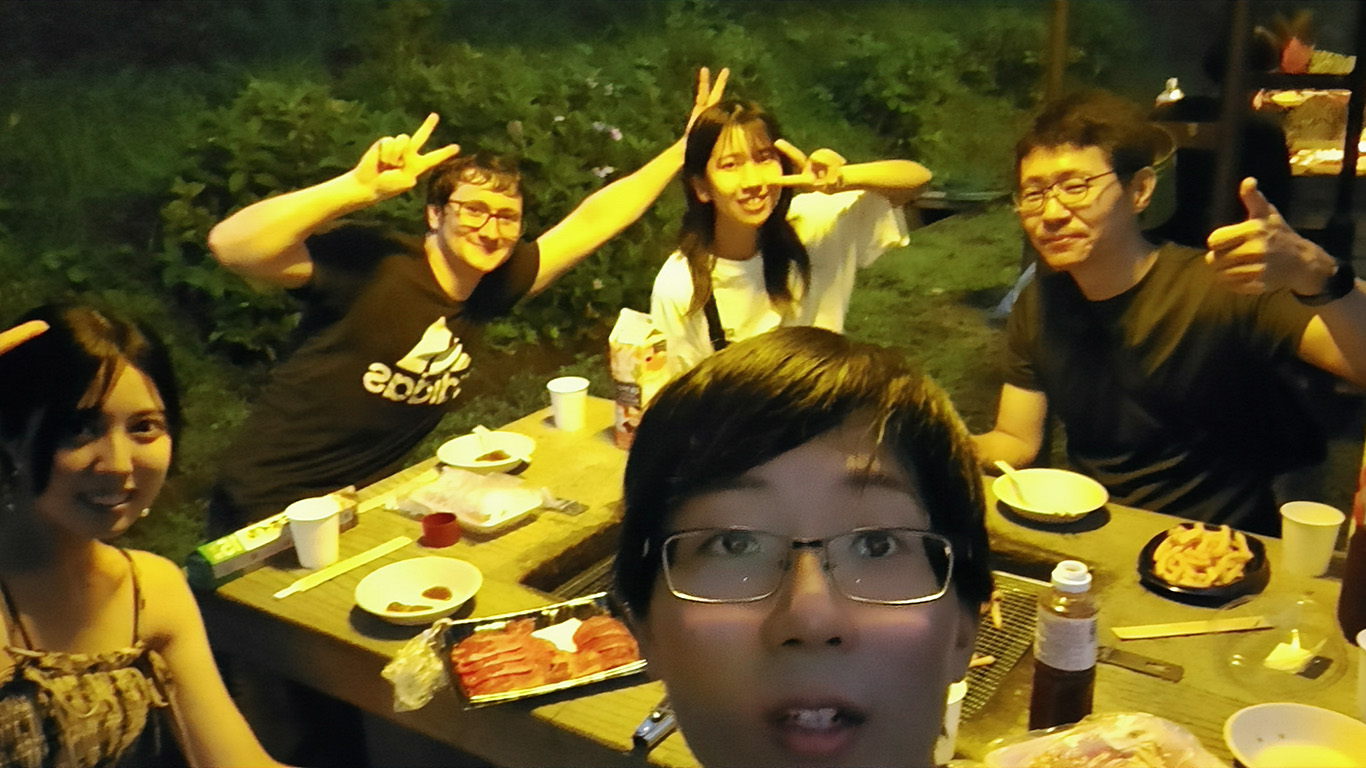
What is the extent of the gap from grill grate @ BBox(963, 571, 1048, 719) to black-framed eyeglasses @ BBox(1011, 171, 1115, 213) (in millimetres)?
804

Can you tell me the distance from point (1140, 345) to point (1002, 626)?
0.90m

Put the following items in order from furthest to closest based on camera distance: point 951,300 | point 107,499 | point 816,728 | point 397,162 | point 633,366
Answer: point 951,300
point 633,366
point 397,162
point 107,499
point 816,728

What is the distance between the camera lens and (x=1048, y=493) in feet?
6.14

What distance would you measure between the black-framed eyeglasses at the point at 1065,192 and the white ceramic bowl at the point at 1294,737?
1.15 meters

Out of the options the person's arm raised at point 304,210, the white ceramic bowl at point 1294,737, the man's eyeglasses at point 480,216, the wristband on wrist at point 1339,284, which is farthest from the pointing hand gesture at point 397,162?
the wristband on wrist at point 1339,284

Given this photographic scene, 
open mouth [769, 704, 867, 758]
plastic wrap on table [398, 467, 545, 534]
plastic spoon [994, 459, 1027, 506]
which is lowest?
plastic spoon [994, 459, 1027, 506]

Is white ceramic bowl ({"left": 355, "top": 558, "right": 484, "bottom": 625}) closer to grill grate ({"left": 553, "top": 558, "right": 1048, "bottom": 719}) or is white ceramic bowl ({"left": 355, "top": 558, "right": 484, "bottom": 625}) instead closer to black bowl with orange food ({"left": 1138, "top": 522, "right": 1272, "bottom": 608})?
grill grate ({"left": 553, "top": 558, "right": 1048, "bottom": 719})

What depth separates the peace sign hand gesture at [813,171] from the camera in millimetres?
2225

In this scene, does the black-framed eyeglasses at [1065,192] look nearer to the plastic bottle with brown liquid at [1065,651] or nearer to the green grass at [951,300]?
the green grass at [951,300]

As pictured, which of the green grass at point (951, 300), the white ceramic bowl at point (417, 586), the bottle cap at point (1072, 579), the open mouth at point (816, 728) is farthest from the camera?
the green grass at point (951, 300)

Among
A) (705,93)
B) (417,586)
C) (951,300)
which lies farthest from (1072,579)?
(951,300)

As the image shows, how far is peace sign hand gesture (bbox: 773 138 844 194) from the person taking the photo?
2.22m

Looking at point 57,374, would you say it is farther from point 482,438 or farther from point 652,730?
point 482,438

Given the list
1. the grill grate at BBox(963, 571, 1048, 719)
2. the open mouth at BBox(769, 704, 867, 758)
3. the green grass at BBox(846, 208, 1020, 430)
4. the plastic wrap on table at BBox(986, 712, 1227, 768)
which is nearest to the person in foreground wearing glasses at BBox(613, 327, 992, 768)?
the open mouth at BBox(769, 704, 867, 758)
